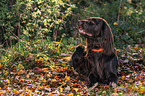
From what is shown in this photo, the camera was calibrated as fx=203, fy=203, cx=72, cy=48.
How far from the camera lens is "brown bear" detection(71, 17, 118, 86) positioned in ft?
13.5

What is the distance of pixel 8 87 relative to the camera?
461 centimetres

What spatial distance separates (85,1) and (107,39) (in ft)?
15.8

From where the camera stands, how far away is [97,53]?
424 cm

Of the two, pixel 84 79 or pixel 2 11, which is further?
pixel 2 11

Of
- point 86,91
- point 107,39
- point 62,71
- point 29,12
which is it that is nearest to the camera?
point 107,39

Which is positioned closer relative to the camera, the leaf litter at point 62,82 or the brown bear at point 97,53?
the brown bear at point 97,53

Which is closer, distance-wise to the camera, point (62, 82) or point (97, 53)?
point (97, 53)

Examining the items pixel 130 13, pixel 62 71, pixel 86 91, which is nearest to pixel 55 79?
pixel 62 71

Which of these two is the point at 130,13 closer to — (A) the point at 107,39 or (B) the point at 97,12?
(B) the point at 97,12

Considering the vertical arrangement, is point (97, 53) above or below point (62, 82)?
above

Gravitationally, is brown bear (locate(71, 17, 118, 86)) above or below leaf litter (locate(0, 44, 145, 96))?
above

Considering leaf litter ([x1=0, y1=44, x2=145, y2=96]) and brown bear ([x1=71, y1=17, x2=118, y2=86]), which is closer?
brown bear ([x1=71, y1=17, x2=118, y2=86])

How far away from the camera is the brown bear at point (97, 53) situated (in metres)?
4.11

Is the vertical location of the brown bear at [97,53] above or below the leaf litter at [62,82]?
above
